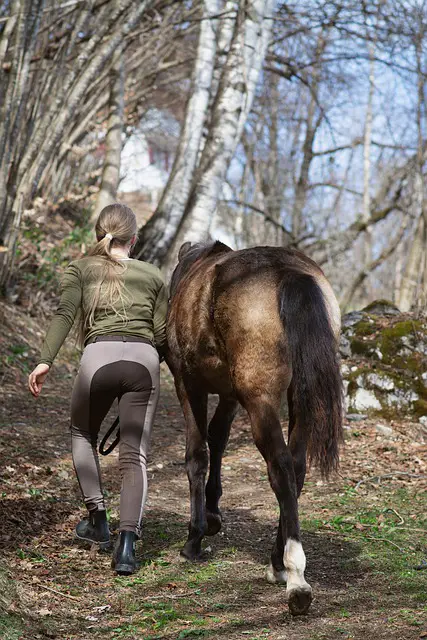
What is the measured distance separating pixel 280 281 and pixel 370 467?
3.44m

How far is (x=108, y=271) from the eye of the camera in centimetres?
409

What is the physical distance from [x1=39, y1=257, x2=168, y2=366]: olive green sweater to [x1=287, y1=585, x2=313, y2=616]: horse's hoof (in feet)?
5.35

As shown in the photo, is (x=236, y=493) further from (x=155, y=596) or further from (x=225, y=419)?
(x=155, y=596)

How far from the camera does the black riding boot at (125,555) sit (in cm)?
384

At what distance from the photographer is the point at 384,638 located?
2959 mm

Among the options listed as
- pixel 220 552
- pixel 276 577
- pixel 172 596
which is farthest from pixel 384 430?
pixel 172 596

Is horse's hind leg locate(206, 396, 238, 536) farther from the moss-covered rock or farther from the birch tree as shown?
the birch tree

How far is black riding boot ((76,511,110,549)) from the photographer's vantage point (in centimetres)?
421

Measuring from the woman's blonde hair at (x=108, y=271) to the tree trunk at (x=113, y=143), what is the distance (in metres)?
7.15

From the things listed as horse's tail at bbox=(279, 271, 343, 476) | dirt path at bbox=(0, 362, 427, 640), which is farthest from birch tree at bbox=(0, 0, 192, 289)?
horse's tail at bbox=(279, 271, 343, 476)

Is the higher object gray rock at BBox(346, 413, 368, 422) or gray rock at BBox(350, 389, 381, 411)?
gray rock at BBox(350, 389, 381, 411)

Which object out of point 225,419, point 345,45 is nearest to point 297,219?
point 345,45

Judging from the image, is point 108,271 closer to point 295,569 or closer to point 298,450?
point 298,450

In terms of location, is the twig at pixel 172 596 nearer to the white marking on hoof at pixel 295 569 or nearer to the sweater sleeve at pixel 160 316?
the white marking on hoof at pixel 295 569
